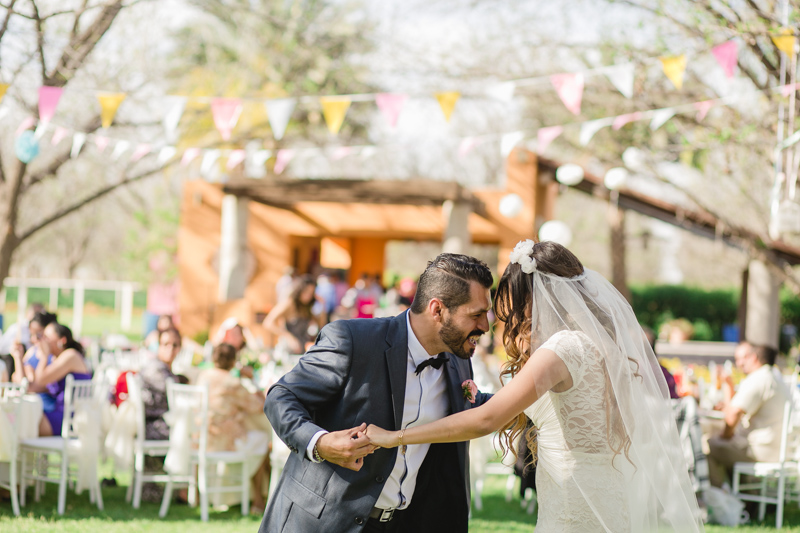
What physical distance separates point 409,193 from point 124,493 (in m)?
8.72

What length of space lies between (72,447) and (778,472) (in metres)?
5.37

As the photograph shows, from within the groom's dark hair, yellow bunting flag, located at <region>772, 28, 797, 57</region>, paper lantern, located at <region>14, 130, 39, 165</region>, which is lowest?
the groom's dark hair

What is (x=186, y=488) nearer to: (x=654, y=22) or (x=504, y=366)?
(x=504, y=366)

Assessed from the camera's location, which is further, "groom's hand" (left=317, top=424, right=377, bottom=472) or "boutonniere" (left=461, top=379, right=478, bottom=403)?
"boutonniere" (left=461, top=379, right=478, bottom=403)

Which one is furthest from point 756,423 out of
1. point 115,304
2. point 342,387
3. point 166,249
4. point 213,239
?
point 115,304

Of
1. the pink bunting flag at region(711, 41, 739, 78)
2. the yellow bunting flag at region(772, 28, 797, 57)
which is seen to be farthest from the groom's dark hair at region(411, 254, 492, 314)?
the pink bunting flag at region(711, 41, 739, 78)

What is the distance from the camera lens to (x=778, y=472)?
589cm

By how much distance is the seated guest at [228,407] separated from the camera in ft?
18.6

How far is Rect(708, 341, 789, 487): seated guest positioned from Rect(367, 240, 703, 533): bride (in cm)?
376

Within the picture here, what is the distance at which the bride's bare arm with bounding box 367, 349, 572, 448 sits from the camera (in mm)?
2178

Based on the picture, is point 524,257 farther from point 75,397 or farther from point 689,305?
point 689,305

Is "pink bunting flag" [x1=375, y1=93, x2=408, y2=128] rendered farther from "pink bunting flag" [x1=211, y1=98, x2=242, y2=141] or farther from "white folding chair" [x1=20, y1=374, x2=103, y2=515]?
"white folding chair" [x1=20, y1=374, x2=103, y2=515]

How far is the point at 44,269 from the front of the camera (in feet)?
162

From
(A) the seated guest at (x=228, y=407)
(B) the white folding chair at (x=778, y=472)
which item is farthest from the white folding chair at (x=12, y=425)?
(B) the white folding chair at (x=778, y=472)
